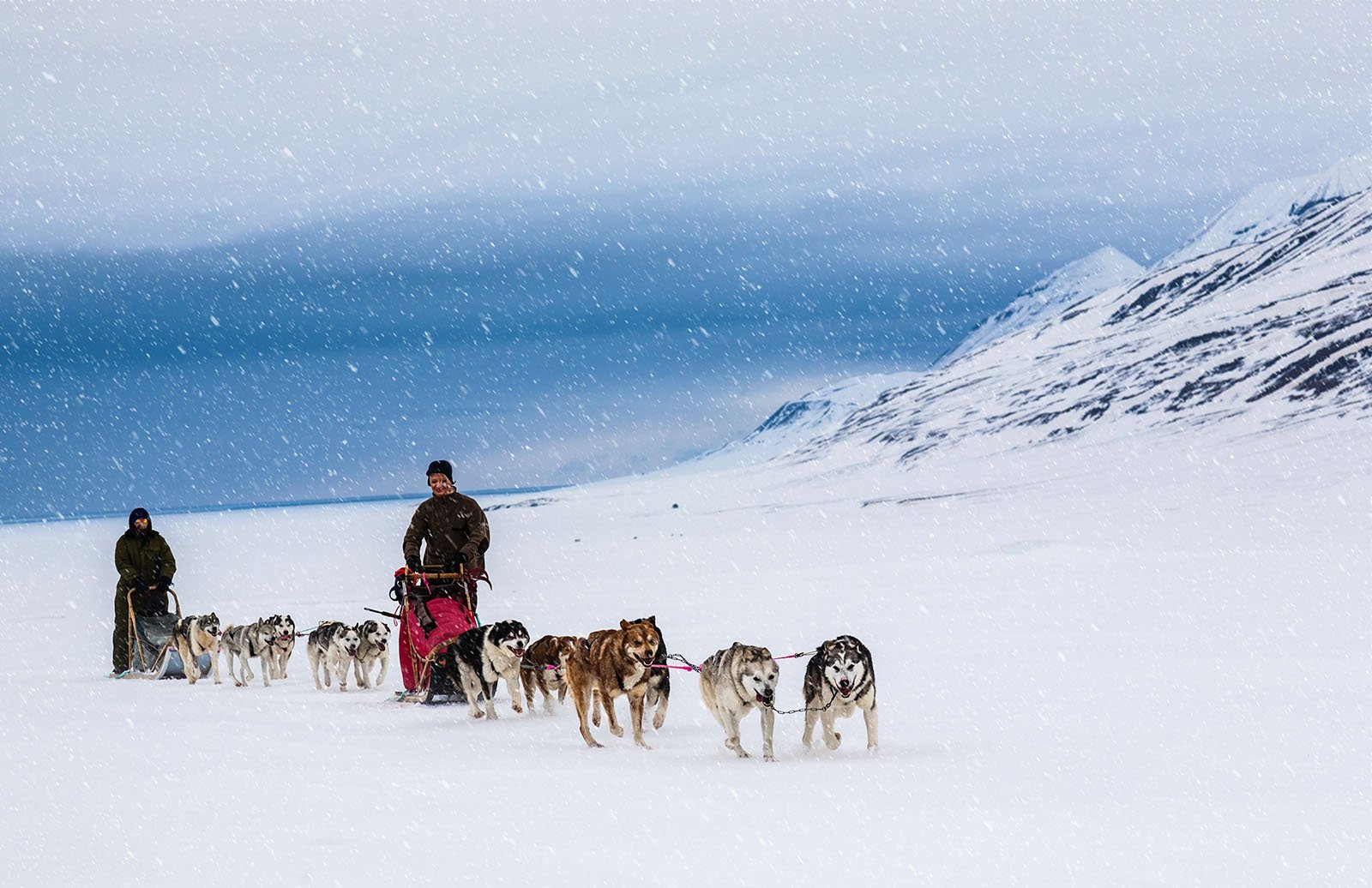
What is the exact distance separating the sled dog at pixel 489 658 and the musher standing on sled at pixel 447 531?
→ 116 centimetres

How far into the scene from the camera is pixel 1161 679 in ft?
44.3

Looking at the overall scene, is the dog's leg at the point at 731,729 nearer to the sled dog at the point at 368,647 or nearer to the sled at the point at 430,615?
the sled at the point at 430,615

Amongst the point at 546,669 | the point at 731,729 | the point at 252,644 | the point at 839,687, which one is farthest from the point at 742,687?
the point at 252,644

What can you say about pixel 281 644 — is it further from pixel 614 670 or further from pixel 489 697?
pixel 614 670

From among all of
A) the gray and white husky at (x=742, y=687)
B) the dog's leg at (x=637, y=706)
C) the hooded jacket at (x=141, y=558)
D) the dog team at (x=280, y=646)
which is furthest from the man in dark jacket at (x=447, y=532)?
the hooded jacket at (x=141, y=558)

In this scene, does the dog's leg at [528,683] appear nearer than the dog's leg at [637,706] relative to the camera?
No

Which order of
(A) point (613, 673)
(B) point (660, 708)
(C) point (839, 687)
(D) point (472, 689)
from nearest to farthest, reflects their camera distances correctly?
(C) point (839, 687) → (A) point (613, 673) → (B) point (660, 708) → (D) point (472, 689)

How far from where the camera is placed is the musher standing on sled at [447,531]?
14.4m

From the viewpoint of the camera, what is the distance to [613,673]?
11586 millimetres

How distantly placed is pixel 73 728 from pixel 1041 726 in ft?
26.8

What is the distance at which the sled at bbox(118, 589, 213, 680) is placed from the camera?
18.0m

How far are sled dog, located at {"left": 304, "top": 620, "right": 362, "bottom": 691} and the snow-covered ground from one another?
0.36 m

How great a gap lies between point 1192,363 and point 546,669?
13386 cm

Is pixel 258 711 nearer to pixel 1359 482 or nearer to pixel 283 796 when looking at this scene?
pixel 283 796
